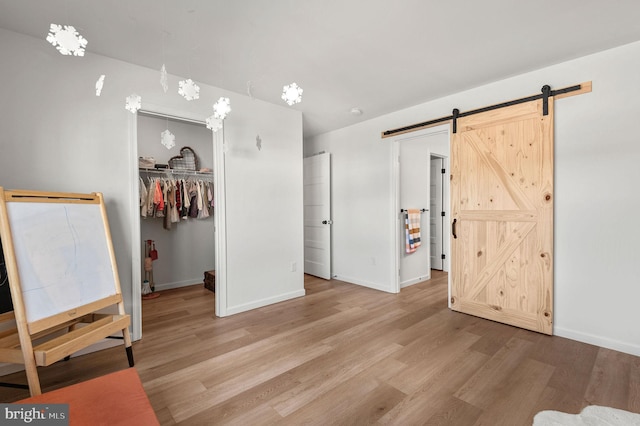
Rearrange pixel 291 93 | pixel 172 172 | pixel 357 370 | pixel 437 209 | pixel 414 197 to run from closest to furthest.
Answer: pixel 291 93 → pixel 357 370 → pixel 172 172 → pixel 414 197 → pixel 437 209

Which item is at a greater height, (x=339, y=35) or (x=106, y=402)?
(x=339, y=35)

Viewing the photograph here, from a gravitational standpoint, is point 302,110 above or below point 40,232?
above

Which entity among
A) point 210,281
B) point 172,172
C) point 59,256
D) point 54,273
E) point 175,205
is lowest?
point 210,281

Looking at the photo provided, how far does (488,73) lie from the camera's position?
9.68ft

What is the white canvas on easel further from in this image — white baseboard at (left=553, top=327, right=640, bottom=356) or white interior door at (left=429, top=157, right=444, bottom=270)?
white interior door at (left=429, top=157, right=444, bottom=270)

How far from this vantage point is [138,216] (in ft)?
9.18

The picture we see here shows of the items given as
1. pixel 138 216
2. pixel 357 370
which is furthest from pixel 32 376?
pixel 357 370

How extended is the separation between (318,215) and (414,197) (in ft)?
5.24

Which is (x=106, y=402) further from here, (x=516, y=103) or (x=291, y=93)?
(x=516, y=103)

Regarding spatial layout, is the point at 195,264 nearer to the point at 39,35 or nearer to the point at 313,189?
the point at 313,189

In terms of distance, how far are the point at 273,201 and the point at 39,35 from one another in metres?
2.47

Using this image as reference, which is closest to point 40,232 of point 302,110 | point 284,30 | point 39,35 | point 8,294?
point 8,294

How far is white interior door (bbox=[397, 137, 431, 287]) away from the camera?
4500mm

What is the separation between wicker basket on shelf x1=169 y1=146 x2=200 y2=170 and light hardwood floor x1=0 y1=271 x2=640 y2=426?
229 cm
